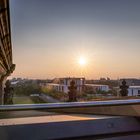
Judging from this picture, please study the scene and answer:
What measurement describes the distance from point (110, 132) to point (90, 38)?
1.00m

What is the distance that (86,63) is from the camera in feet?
5.75

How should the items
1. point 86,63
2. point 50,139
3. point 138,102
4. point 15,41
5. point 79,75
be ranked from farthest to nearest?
1. point 15,41
2. point 86,63
3. point 79,75
4. point 138,102
5. point 50,139

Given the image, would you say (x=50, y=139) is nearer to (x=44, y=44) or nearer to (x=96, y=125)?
(x=96, y=125)

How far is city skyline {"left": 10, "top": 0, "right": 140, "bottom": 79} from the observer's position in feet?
5.14

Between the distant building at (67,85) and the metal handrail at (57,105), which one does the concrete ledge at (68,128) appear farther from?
the distant building at (67,85)

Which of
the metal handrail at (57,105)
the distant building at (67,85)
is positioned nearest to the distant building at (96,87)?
the distant building at (67,85)

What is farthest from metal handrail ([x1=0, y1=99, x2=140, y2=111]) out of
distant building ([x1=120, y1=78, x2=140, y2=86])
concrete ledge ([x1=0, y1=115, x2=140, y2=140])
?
distant building ([x1=120, y1=78, x2=140, y2=86])

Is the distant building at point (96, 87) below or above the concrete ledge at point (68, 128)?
above

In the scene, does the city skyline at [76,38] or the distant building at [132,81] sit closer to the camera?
the distant building at [132,81]

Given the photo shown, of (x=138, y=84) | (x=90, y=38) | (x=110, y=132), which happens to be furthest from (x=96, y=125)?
(x=90, y=38)

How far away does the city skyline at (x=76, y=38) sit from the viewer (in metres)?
1.57

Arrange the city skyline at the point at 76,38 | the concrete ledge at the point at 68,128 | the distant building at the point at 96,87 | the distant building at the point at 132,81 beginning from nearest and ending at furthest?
1. the concrete ledge at the point at 68,128
2. the distant building at the point at 96,87
3. the distant building at the point at 132,81
4. the city skyline at the point at 76,38

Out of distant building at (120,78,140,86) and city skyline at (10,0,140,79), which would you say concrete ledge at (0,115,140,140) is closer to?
distant building at (120,78,140,86)

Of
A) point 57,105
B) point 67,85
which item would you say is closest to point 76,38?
point 67,85
